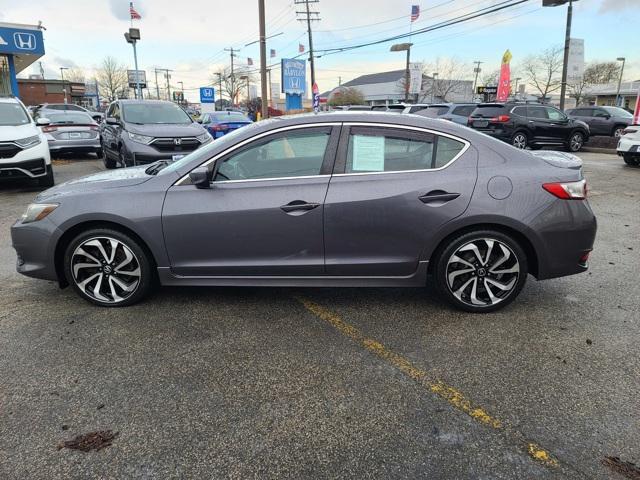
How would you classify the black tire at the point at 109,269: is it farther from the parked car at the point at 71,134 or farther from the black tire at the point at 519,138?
the black tire at the point at 519,138

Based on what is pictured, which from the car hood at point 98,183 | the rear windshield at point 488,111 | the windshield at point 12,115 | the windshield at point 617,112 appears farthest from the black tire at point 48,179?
the windshield at point 617,112

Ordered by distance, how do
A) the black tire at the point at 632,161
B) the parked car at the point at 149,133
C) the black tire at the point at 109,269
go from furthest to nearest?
the black tire at the point at 632,161, the parked car at the point at 149,133, the black tire at the point at 109,269

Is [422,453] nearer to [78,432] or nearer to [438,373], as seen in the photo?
[438,373]

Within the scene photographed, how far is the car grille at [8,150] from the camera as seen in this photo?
8539mm

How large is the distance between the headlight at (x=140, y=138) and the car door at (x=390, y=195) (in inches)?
282

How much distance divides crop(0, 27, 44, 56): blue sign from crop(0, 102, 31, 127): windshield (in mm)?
13454

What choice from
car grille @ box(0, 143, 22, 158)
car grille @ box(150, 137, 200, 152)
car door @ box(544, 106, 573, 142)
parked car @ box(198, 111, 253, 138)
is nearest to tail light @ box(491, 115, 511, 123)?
car door @ box(544, 106, 573, 142)

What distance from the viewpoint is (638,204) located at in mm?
8281

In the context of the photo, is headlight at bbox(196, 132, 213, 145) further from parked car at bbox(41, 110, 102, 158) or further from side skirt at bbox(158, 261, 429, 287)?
side skirt at bbox(158, 261, 429, 287)

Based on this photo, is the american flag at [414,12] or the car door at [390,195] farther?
the american flag at [414,12]

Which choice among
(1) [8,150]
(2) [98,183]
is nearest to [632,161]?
(2) [98,183]

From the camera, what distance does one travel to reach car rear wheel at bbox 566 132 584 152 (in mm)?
17547

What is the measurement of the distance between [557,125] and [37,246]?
57.4 ft

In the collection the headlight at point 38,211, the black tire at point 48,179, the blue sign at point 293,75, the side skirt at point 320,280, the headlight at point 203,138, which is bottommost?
the side skirt at point 320,280
